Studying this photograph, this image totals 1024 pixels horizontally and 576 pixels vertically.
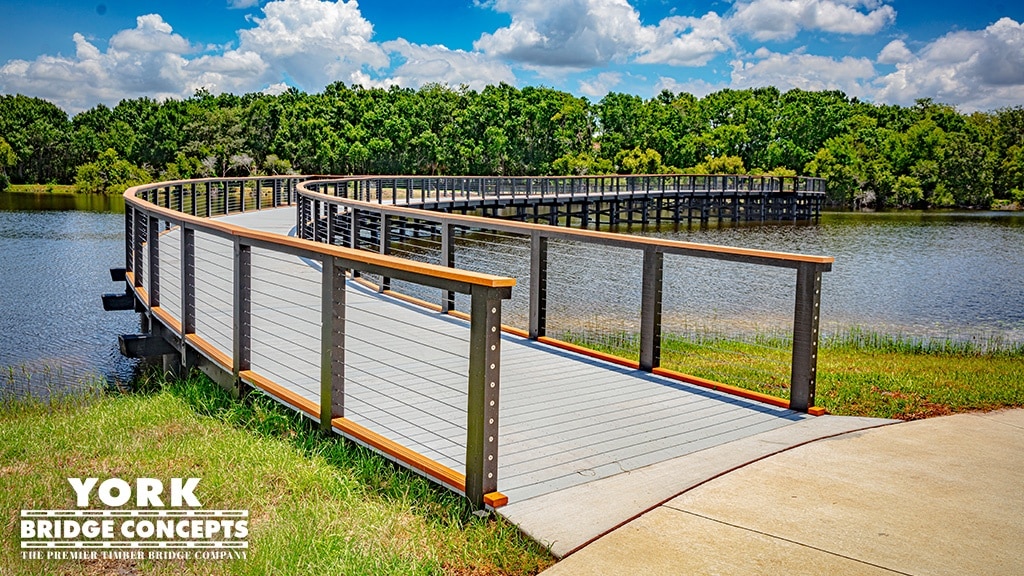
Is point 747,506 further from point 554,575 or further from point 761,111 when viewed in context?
point 761,111

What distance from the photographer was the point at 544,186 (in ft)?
133

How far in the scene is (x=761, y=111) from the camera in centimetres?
8638

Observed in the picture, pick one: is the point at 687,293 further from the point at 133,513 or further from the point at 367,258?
the point at 133,513

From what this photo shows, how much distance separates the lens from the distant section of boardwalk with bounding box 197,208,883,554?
4087mm

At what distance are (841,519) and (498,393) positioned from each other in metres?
1.59

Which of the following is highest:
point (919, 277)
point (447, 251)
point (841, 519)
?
point (447, 251)

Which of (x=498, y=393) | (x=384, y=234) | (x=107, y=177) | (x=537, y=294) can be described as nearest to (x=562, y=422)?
(x=498, y=393)

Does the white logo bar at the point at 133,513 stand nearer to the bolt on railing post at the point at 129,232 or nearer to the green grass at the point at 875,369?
the green grass at the point at 875,369

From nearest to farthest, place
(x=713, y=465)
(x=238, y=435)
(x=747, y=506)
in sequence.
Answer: (x=747, y=506)
(x=713, y=465)
(x=238, y=435)

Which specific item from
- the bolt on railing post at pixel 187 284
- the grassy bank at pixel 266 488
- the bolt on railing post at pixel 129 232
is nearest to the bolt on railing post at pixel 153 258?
the bolt on railing post at pixel 187 284

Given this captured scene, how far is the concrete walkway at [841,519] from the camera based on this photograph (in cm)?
338

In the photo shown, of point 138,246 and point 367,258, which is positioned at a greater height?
point 367,258

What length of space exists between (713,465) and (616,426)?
80 cm

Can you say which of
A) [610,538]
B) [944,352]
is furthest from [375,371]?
[944,352]
